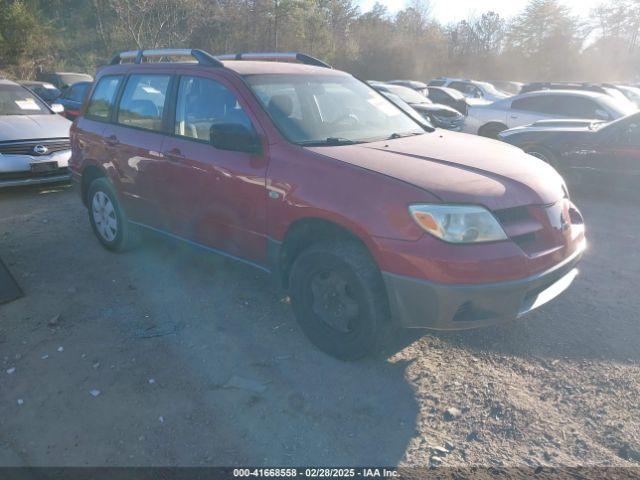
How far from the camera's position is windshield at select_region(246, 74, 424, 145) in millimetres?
3633

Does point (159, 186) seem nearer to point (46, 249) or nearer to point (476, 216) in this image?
point (46, 249)

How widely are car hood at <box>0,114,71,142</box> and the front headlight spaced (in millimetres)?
6640

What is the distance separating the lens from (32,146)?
7.31 meters

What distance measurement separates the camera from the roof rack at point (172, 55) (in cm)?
408

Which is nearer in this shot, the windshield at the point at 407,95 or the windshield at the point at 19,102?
the windshield at the point at 19,102

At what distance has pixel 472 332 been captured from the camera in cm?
→ 368

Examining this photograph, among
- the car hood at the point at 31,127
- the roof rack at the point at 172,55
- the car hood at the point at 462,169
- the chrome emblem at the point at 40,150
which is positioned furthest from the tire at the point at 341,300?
the car hood at the point at 31,127

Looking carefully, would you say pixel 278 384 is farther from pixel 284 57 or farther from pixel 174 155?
pixel 284 57

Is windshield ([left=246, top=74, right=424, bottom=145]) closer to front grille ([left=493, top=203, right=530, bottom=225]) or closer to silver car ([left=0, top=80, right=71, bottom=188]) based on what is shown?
front grille ([left=493, top=203, right=530, bottom=225])

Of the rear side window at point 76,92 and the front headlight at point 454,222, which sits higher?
the front headlight at point 454,222

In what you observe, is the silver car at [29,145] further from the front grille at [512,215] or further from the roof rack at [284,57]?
the front grille at [512,215]

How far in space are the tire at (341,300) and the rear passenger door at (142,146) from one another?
1.63 m

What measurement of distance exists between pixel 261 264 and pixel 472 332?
1.59 metres

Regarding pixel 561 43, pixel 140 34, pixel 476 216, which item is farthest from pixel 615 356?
pixel 561 43
